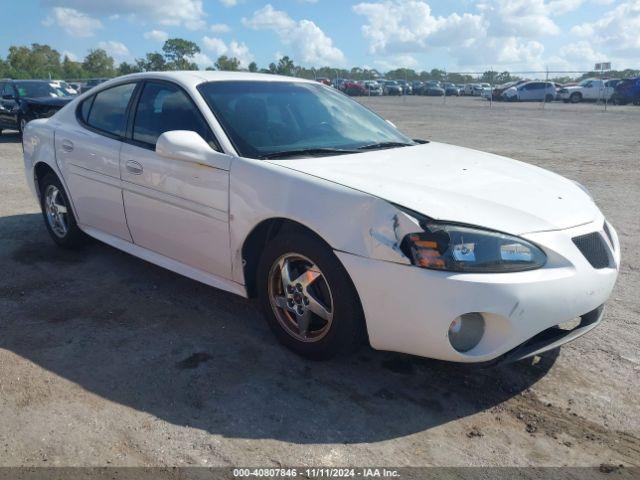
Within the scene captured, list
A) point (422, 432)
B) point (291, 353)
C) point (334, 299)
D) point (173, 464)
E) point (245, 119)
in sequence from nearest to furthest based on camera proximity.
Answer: point (173, 464) → point (422, 432) → point (334, 299) → point (291, 353) → point (245, 119)

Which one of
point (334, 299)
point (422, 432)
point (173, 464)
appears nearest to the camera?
point (173, 464)

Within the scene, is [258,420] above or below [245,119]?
below

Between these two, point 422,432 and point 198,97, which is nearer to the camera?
point 422,432

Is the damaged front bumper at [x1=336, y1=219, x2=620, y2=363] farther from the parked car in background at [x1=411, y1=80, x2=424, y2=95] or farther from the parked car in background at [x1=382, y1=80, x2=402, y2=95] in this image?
the parked car in background at [x1=411, y1=80, x2=424, y2=95]

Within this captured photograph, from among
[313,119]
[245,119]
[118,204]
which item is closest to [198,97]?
[245,119]

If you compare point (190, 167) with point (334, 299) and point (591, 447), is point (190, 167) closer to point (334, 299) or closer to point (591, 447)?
point (334, 299)

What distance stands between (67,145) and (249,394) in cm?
299

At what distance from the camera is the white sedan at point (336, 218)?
2.81 meters

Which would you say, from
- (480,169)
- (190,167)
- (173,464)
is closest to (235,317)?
(190,167)

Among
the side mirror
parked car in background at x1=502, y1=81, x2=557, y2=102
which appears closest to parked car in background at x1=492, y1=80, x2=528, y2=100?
parked car in background at x1=502, y1=81, x2=557, y2=102

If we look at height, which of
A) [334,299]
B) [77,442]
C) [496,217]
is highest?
[496,217]

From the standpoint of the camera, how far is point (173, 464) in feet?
8.39

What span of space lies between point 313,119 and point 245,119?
1.74 feet

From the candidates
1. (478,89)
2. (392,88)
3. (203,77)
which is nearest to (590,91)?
(478,89)
